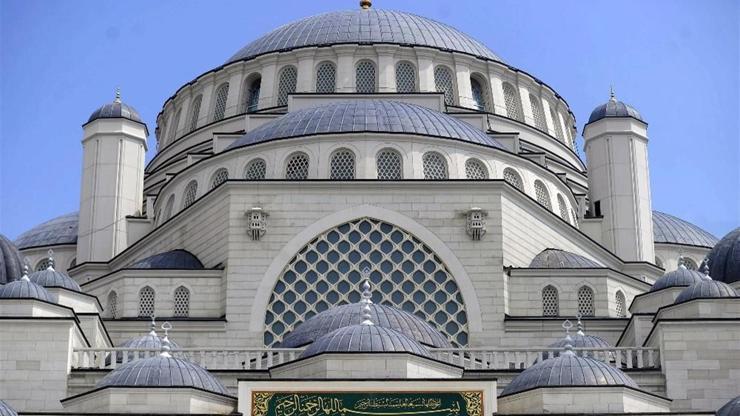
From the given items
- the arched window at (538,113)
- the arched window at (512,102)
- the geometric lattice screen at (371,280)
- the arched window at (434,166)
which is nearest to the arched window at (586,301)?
the geometric lattice screen at (371,280)

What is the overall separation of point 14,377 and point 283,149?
1010cm

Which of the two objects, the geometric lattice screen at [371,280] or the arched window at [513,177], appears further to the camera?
the arched window at [513,177]

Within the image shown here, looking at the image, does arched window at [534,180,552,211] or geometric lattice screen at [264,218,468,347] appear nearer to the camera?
geometric lattice screen at [264,218,468,347]

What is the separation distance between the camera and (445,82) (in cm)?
5353

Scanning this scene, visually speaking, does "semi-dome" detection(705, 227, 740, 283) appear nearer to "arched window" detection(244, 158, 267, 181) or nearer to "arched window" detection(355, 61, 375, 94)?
"arched window" detection(244, 158, 267, 181)

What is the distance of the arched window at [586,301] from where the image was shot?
41562 millimetres

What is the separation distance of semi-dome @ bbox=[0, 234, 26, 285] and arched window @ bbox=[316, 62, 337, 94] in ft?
45.0

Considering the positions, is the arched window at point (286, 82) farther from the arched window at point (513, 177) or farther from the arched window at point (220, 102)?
the arched window at point (513, 177)

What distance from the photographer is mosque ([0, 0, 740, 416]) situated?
33250 millimetres

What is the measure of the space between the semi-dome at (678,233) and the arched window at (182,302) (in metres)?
20.8

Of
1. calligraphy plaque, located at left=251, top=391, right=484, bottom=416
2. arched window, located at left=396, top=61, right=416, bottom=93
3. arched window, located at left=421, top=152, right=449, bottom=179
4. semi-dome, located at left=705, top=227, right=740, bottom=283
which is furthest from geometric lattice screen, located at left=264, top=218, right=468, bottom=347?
arched window, located at left=396, top=61, right=416, bottom=93

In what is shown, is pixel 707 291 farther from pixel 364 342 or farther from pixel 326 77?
pixel 326 77

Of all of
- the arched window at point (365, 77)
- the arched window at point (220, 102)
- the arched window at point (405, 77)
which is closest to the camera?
the arched window at point (365, 77)

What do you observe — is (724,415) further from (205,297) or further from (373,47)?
(373,47)
